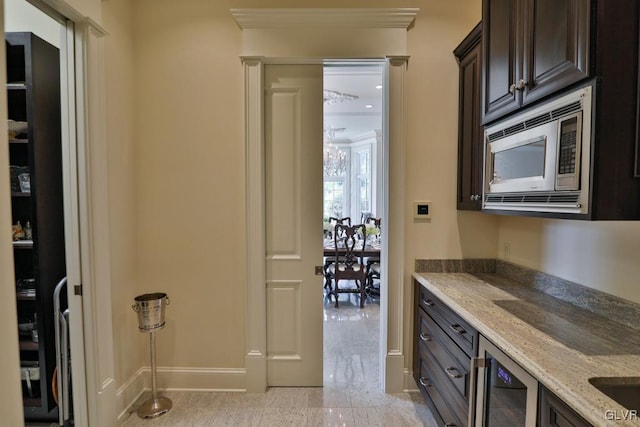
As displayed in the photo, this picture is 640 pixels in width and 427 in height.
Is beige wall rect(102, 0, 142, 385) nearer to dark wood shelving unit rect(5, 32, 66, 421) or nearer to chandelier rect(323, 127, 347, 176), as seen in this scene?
dark wood shelving unit rect(5, 32, 66, 421)

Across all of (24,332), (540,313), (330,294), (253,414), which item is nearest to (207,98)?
(24,332)

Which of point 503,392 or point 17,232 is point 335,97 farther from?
point 503,392

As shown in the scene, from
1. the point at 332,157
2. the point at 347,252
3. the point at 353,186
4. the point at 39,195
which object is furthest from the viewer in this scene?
the point at 353,186

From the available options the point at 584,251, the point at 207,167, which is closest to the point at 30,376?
the point at 207,167

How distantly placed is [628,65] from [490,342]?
111 cm

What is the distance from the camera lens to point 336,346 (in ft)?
10.1

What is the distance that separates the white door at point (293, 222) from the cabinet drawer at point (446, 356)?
0.77 metres

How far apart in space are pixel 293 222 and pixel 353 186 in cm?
512

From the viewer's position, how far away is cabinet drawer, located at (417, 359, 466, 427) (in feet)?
5.42

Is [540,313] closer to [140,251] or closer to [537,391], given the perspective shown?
[537,391]

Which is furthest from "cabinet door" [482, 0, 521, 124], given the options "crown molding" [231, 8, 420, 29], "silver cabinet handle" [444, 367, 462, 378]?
"silver cabinet handle" [444, 367, 462, 378]

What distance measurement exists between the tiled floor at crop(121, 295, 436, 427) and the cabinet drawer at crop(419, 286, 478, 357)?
73cm

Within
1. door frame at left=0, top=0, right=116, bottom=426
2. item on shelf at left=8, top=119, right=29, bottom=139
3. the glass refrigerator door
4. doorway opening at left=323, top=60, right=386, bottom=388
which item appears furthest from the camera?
doorway opening at left=323, top=60, right=386, bottom=388

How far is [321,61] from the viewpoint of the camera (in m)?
2.26
